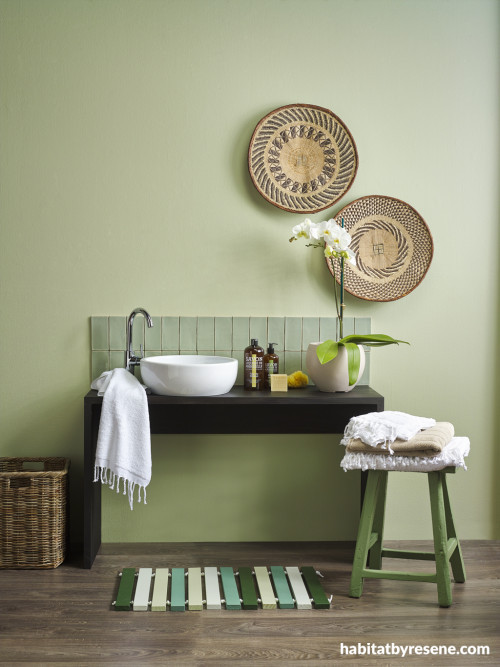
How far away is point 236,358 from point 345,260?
635 mm

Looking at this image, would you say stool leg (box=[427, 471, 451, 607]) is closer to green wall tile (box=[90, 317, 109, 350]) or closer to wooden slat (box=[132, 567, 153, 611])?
wooden slat (box=[132, 567, 153, 611])

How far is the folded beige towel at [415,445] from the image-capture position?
230cm

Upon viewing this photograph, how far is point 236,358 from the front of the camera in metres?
3.02

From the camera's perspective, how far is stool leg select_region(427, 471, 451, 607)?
7.70ft

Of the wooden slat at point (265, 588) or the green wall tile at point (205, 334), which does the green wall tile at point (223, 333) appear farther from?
the wooden slat at point (265, 588)

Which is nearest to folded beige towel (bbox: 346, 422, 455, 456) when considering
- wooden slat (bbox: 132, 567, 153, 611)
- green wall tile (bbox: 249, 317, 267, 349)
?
green wall tile (bbox: 249, 317, 267, 349)

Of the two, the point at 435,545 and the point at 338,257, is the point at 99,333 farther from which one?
the point at 435,545

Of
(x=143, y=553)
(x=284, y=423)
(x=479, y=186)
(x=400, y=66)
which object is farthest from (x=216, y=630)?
(x=400, y=66)

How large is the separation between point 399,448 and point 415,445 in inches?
2.2

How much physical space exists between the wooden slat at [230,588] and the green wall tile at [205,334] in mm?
920

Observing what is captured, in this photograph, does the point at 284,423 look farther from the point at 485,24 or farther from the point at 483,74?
the point at 485,24

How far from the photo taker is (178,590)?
245cm

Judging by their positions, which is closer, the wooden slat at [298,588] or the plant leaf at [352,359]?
the wooden slat at [298,588]

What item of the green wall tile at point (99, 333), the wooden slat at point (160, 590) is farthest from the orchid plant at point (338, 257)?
the wooden slat at point (160, 590)
